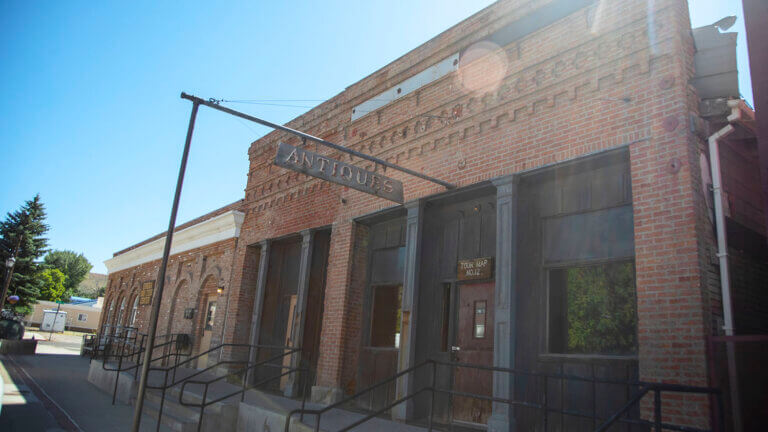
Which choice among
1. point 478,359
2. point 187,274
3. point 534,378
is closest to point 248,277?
point 187,274

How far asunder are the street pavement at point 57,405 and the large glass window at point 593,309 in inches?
260

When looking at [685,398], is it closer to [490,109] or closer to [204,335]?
[490,109]

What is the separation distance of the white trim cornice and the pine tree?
62.3 ft

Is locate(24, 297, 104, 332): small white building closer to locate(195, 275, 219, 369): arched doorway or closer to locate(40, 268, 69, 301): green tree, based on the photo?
locate(40, 268, 69, 301): green tree

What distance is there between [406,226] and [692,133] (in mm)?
5032

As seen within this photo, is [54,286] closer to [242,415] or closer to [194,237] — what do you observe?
[194,237]

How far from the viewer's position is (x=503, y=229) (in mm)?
7215

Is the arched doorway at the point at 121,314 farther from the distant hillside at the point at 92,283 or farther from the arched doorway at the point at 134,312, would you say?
the distant hillside at the point at 92,283

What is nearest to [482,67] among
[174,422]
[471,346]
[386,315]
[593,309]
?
[593,309]

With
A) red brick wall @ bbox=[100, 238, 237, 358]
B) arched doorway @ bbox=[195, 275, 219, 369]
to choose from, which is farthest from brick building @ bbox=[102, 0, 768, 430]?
arched doorway @ bbox=[195, 275, 219, 369]

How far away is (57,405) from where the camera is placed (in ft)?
32.0

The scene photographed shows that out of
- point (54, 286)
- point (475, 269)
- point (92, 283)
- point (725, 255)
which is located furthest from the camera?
point (92, 283)

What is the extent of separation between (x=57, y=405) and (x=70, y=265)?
255 ft

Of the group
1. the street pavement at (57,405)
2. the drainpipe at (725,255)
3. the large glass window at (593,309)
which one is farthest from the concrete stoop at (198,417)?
the drainpipe at (725,255)
